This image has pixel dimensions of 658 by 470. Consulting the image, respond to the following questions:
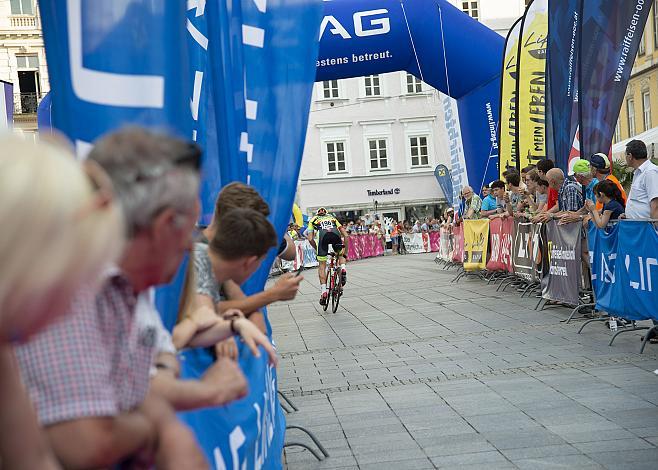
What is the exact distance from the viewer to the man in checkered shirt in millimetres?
1705

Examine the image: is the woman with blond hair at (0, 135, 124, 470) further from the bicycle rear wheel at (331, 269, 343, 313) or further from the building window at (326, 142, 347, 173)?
the building window at (326, 142, 347, 173)

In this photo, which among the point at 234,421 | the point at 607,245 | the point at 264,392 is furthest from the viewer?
the point at 607,245

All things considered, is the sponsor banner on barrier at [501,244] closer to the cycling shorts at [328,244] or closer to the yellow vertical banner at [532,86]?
the yellow vertical banner at [532,86]

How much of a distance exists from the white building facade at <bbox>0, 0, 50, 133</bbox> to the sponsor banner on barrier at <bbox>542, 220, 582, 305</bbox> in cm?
4496

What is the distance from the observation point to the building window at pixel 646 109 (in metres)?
46.8

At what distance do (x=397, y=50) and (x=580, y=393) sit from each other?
12617mm

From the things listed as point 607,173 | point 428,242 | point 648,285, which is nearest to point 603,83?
point 607,173

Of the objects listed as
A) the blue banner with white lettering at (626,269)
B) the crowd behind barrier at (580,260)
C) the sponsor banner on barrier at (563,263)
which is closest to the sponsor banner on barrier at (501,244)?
the crowd behind barrier at (580,260)

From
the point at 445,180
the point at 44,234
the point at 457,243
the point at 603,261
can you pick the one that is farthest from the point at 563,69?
the point at 445,180

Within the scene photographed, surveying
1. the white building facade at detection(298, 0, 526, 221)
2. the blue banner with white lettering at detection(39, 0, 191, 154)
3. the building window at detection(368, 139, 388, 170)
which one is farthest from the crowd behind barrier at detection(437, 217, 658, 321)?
the building window at detection(368, 139, 388, 170)

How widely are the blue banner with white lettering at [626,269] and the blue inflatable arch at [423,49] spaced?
8604 millimetres

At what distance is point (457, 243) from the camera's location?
2459 centimetres

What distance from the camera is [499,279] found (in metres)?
19.6

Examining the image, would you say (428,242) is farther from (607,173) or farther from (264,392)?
(264,392)
